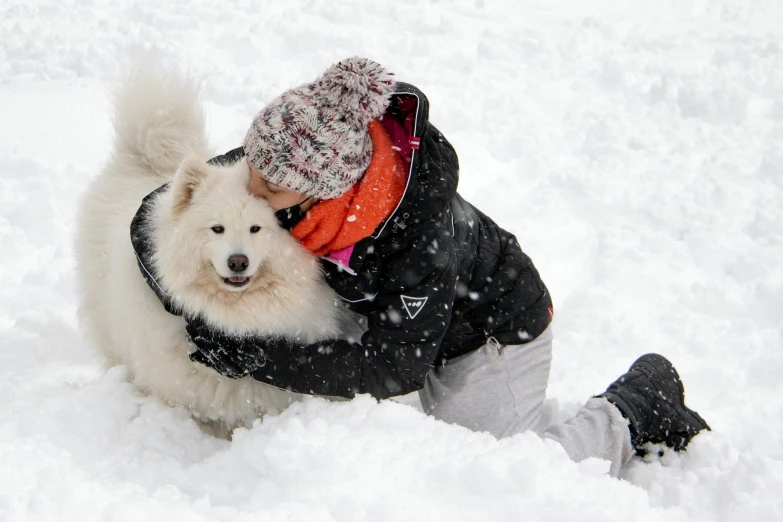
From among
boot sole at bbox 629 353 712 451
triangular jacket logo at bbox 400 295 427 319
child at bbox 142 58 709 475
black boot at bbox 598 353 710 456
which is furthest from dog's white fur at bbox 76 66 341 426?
boot sole at bbox 629 353 712 451

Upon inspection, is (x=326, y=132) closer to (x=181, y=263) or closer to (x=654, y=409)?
(x=181, y=263)

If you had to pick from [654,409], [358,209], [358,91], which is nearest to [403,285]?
[358,209]

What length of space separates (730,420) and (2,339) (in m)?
4.13

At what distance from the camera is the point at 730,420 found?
12.3ft

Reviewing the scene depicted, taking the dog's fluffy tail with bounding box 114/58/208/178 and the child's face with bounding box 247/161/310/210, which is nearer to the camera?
the child's face with bounding box 247/161/310/210

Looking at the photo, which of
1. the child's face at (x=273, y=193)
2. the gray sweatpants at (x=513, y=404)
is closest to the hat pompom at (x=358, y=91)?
the child's face at (x=273, y=193)

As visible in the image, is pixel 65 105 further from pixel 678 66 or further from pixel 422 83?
pixel 678 66

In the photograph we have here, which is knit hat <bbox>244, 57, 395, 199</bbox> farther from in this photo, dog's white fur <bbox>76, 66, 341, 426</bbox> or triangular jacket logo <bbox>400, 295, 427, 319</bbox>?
triangular jacket logo <bbox>400, 295, 427, 319</bbox>

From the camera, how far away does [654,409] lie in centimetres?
330

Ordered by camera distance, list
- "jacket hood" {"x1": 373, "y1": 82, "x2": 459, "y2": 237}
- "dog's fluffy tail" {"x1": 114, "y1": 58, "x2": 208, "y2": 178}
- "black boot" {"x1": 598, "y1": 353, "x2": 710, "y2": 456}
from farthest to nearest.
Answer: "dog's fluffy tail" {"x1": 114, "y1": 58, "x2": 208, "y2": 178}, "black boot" {"x1": 598, "y1": 353, "x2": 710, "y2": 456}, "jacket hood" {"x1": 373, "y1": 82, "x2": 459, "y2": 237}

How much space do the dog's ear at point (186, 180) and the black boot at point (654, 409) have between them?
2264mm

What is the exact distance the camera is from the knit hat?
8.17 ft

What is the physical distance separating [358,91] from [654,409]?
2160mm

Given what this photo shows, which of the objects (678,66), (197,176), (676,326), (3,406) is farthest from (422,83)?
(3,406)
